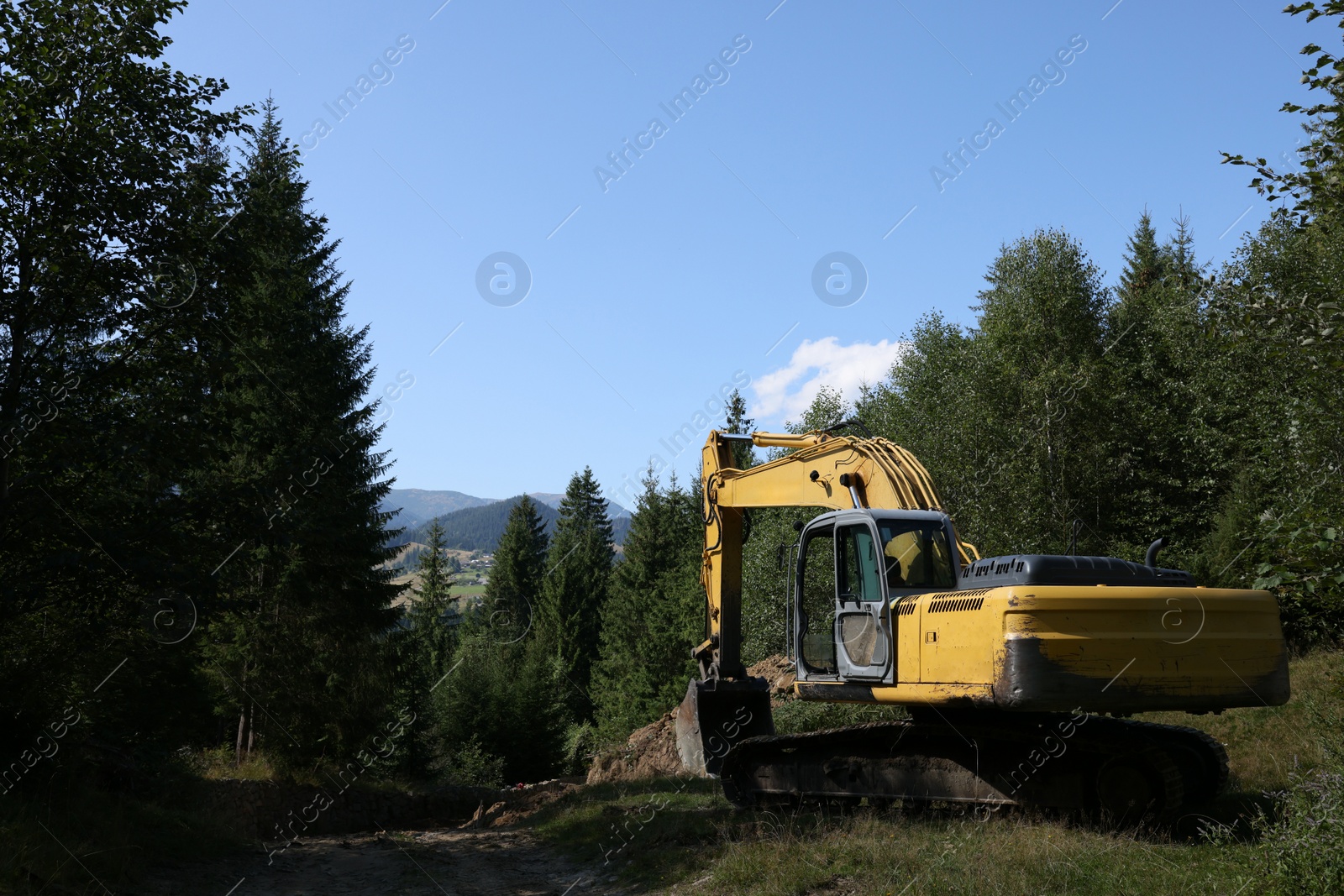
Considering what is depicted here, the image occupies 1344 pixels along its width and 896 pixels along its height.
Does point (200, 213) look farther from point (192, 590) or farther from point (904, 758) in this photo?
point (904, 758)

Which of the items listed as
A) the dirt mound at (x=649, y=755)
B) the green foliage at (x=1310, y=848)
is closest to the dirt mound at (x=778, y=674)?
the dirt mound at (x=649, y=755)

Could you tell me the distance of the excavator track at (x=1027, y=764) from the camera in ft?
27.1

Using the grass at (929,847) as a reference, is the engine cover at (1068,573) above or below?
above

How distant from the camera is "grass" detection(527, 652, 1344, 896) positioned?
256 inches

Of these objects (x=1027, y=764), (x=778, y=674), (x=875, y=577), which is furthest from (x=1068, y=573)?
(x=778, y=674)

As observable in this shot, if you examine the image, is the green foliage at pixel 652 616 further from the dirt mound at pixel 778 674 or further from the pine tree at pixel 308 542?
the pine tree at pixel 308 542

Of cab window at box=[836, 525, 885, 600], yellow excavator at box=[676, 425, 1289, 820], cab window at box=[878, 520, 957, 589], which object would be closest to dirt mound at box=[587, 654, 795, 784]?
yellow excavator at box=[676, 425, 1289, 820]

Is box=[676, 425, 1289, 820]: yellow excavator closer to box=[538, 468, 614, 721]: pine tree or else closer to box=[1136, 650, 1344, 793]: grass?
box=[1136, 650, 1344, 793]: grass

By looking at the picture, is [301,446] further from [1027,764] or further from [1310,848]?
[1310,848]

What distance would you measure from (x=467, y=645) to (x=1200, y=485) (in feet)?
100

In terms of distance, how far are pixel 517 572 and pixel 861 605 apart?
6350 centimetres

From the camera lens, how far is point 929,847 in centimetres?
765

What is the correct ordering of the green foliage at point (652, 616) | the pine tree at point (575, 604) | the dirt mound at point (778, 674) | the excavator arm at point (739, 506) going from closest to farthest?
the excavator arm at point (739, 506)
the dirt mound at point (778, 674)
the green foliage at point (652, 616)
the pine tree at point (575, 604)

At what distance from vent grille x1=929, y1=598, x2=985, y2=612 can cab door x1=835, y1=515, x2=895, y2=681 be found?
74 cm
